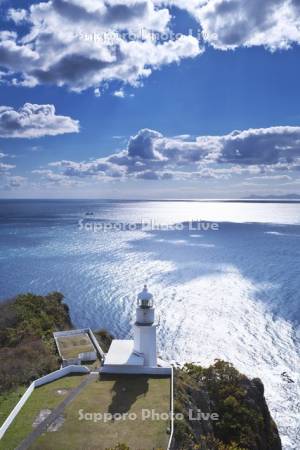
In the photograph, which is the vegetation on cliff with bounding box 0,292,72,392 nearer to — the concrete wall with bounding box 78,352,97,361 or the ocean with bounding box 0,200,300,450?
the concrete wall with bounding box 78,352,97,361

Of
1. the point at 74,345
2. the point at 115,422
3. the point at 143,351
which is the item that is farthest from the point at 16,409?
the point at 74,345

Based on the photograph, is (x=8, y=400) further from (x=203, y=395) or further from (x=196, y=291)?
(x=196, y=291)

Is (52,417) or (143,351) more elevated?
(143,351)

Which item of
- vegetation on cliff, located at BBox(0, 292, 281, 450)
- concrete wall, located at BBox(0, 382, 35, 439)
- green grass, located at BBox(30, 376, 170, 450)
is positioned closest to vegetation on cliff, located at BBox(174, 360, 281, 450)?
vegetation on cliff, located at BBox(0, 292, 281, 450)

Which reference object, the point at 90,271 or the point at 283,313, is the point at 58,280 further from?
the point at 283,313

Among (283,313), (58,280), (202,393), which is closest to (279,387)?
(202,393)
